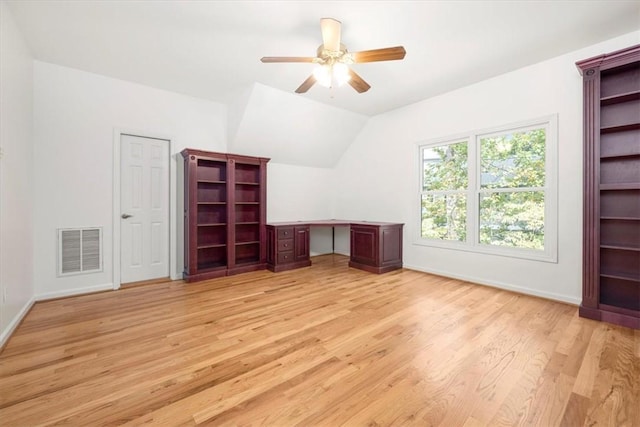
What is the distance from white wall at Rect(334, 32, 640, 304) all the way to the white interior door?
3475 millimetres

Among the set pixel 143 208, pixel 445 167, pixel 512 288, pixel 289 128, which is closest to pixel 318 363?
pixel 512 288

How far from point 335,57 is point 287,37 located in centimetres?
59

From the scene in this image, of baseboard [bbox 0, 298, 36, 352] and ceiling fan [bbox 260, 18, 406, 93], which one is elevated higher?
ceiling fan [bbox 260, 18, 406, 93]

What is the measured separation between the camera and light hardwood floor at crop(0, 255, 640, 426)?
146 centimetres

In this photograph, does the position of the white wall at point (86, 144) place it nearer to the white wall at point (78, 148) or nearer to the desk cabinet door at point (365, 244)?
the white wall at point (78, 148)

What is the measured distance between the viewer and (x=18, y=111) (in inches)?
104

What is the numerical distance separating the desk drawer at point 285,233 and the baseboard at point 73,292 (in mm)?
2364

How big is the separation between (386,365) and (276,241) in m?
2.92

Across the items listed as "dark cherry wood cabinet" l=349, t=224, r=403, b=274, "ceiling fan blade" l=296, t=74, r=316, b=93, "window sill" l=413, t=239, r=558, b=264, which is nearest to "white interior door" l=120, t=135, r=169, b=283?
"ceiling fan blade" l=296, t=74, r=316, b=93

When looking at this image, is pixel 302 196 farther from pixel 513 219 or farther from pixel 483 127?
pixel 513 219

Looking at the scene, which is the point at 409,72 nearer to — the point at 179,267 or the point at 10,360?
the point at 179,267

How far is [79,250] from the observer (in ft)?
11.1

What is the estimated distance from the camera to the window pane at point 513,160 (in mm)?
3301

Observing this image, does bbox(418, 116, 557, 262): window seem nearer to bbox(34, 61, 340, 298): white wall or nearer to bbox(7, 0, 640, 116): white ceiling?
bbox(7, 0, 640, 116): white ceiling
